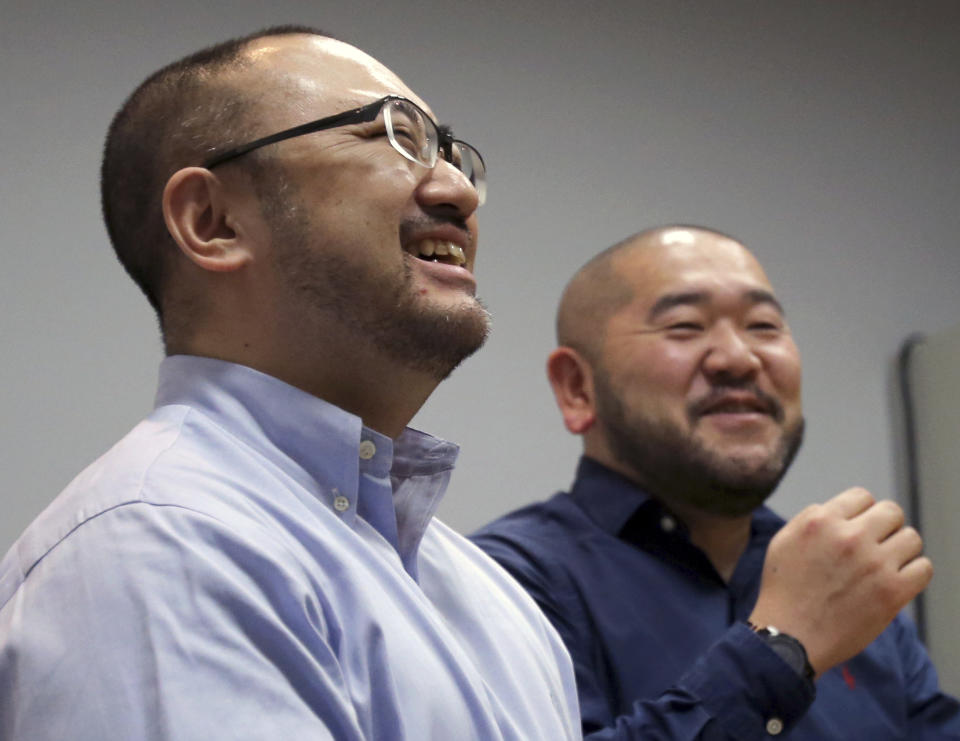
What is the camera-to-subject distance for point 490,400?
191 centimetres

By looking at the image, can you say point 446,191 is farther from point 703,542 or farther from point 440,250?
point 703,542

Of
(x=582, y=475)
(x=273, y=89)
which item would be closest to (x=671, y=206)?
(x=582, y=475)

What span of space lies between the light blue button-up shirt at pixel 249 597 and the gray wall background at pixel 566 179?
3.05 feet

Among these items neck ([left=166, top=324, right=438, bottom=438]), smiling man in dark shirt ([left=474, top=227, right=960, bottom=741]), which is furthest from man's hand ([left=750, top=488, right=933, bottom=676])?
neck ([left=166, top=324, right=438, bottom=438])

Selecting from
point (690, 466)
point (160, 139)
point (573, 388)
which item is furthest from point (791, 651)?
point (160, 139)

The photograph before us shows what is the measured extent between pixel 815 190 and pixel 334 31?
0.99m

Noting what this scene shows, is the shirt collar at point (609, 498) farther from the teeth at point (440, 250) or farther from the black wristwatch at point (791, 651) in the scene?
the teeth at point (440, 250)

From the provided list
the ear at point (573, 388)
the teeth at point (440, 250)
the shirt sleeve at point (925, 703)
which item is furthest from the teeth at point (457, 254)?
the shirt sleeve at point (925, 703)

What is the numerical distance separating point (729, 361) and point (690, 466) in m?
0.14

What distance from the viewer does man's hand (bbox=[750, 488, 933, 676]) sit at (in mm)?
1089

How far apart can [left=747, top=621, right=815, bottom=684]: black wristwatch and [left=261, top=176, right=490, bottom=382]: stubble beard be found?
470 millimetres

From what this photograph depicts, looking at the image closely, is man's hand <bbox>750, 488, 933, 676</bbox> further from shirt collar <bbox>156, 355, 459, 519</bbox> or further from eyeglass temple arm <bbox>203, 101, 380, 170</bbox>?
eyeglass temple arm <bbox>203, 101, 380, 170</bbox>

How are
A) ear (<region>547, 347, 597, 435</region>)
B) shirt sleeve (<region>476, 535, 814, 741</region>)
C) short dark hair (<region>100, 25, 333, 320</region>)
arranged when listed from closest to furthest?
short dark hair (<region>100, 25, 333, 320</region>), shirt sleeve (<region>476, 535, 814, 741</region>), ear (<region>547, 347, 597, 435</region>)

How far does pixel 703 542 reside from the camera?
53.6 inches
